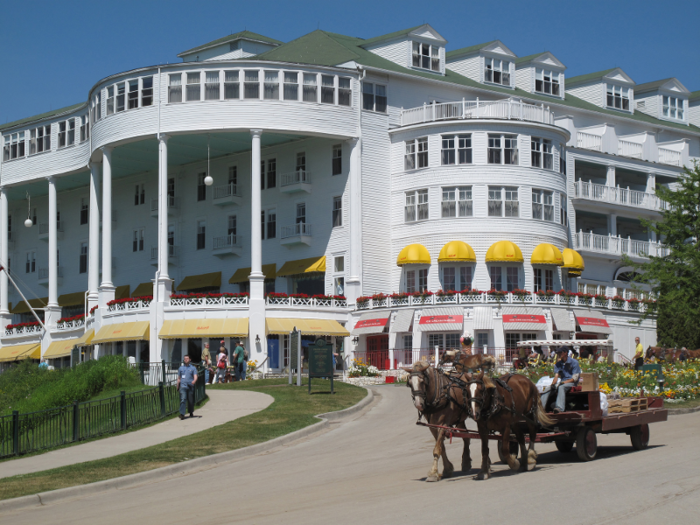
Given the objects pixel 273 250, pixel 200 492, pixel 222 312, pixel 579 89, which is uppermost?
pixel 579 89

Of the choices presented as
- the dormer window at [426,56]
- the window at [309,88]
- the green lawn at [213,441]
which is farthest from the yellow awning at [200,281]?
the green lawn at [213,441]

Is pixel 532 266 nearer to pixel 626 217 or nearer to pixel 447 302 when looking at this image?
pixel 447 302

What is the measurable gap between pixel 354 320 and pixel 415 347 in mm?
4797

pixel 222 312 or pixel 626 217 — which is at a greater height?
pixel 626 217

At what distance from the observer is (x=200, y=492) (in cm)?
1591

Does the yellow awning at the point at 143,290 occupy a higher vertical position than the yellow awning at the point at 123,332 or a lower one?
higher

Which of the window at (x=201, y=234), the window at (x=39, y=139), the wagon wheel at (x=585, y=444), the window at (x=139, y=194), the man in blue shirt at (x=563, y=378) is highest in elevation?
the window at (x=39, y=139)

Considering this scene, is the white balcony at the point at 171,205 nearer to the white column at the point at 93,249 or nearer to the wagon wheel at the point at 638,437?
the white column at the point at 93,249

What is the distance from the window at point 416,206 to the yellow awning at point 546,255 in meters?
6.35

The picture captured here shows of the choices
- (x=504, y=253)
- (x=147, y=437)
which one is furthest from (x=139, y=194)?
(x=147, y=437)

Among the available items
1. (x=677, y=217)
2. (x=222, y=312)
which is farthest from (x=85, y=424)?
(x=677, y=217)

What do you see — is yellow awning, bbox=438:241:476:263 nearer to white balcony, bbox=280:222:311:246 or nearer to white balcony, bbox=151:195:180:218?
white balcony, bbox=280:222:311:246

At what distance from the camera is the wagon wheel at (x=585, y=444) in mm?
16906

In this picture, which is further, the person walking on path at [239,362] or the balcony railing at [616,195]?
the balcony railing at [616,195]
